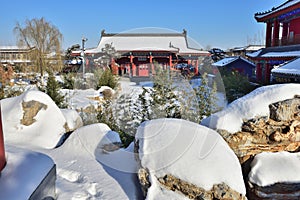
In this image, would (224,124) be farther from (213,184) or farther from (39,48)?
(39,48)

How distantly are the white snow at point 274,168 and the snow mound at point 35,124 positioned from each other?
2704mm

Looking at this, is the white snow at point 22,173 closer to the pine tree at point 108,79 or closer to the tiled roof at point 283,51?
the pine tree at point 108,79

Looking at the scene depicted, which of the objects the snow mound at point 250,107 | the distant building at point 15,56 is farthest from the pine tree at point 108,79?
the distant building at point 15,56

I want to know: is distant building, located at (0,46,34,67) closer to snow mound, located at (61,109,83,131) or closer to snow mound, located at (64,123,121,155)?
snow mound, located at (61,109,83,131)

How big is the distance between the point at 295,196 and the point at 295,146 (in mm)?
557

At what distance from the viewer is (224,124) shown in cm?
263

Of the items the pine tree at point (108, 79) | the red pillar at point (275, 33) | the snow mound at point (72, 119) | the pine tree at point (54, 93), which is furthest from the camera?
the red pillar at point (275, 33)

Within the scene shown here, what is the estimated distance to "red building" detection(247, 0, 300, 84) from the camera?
29.0ft

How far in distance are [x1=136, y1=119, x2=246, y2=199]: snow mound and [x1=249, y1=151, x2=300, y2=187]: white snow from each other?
281 mm

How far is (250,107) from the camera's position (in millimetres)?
2676

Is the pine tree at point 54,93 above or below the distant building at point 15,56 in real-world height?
below

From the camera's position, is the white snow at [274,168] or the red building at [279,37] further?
the red building at [279,37]

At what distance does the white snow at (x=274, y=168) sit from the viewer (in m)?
2.39

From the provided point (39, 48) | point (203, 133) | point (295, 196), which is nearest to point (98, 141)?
point (203, 133)
